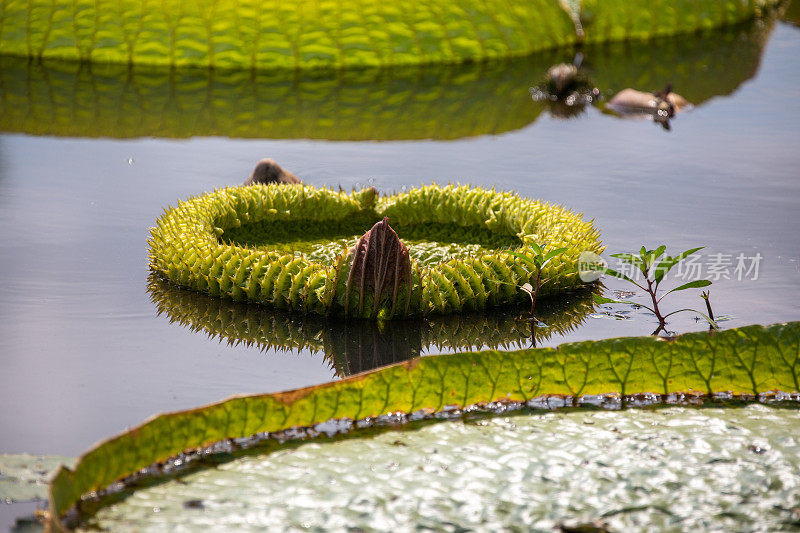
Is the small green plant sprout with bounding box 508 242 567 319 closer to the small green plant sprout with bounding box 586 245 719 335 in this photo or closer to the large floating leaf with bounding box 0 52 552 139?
the small green plant sprout with bounding box 586 245 719 335

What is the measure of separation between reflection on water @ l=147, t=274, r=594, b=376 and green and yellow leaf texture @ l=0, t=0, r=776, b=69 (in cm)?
428

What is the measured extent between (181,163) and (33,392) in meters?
2.69

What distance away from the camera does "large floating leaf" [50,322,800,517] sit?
7.54 feet

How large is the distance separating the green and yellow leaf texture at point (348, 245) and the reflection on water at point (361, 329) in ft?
0.16

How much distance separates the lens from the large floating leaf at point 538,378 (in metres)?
2.30

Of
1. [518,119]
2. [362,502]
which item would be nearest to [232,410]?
[362,502]

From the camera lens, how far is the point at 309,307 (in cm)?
348

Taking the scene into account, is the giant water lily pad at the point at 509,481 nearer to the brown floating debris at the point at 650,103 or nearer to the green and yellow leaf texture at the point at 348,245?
the green and yellow leaf texture at the point at 348,245

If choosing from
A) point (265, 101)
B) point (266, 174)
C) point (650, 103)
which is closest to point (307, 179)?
point (266, 174)

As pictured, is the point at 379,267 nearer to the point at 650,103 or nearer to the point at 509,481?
the point at 509,481

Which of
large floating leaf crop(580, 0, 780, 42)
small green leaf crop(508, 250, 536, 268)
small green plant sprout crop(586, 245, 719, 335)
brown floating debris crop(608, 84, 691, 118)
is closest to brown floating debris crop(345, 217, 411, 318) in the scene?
small green leaf crop(508, 250, 536, 268)

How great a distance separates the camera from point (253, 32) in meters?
7.54

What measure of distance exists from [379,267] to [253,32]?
4722 mm

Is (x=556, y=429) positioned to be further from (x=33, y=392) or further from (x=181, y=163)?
(x=181, y=163)
